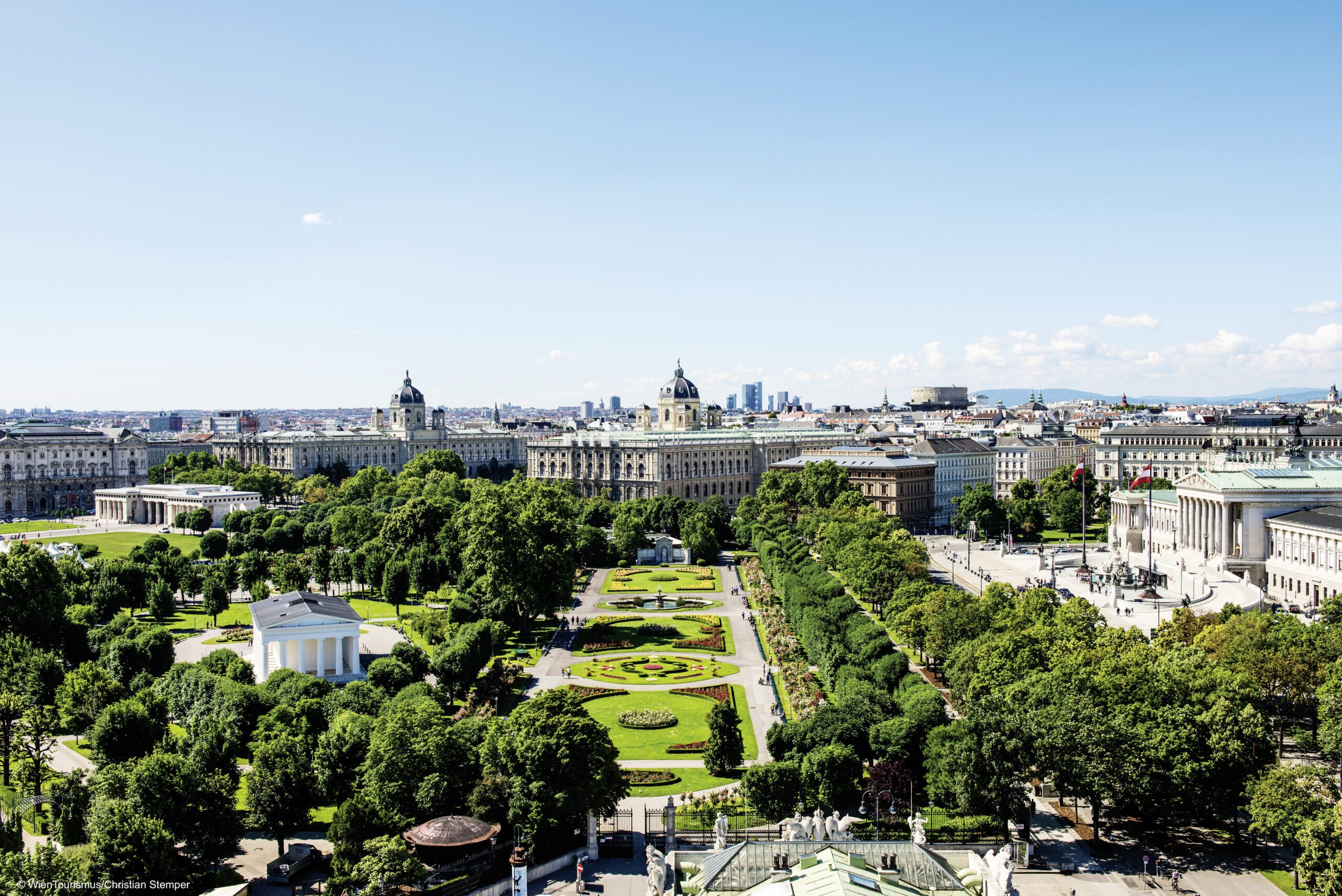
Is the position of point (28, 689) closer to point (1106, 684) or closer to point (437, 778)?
point (437, 778)

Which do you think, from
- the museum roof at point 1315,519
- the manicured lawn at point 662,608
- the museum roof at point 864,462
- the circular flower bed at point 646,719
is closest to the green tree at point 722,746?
the circular flower bed at point 646,719

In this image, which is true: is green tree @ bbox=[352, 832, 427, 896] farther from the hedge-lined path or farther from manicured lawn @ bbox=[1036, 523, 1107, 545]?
manicured lawn @ bbox=[1036, 523, 1107, 545]

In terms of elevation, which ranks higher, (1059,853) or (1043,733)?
(1043,733)

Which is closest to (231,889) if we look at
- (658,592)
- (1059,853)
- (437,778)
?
(437,778)

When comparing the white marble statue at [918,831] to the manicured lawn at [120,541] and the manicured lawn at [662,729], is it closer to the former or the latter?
the manicured lawn at [662,729]

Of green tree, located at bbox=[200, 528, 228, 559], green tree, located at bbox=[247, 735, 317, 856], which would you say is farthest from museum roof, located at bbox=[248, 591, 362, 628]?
green tree, located at bbox=[200, 528, 228, 559]

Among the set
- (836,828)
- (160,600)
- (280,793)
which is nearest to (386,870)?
(280,793)
